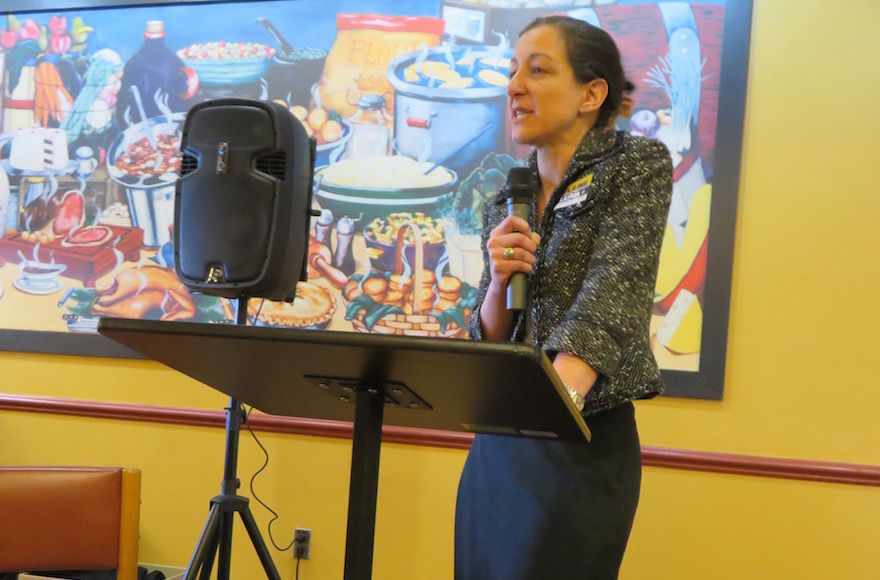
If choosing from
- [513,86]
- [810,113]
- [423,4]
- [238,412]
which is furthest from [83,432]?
[810,113]

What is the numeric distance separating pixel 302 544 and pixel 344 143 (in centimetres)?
134

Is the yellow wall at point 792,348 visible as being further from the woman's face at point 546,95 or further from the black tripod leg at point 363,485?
the black tripod leg at point 363,485

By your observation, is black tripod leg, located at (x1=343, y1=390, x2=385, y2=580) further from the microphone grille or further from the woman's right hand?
the microphone grille

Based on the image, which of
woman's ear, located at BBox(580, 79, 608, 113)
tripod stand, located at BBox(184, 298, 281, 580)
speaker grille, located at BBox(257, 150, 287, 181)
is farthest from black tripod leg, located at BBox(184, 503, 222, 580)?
woman's ear, located at BBox(580, 79, 608, 113)

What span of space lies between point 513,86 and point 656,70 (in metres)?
1.39

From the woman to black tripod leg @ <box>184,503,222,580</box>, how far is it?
1.06 metres

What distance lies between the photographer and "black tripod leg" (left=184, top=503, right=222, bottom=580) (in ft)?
6.97

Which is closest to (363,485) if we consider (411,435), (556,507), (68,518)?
(556,507)

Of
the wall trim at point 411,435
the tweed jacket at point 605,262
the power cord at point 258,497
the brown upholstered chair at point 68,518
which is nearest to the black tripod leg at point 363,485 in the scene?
the tweed jacket at point 605,262

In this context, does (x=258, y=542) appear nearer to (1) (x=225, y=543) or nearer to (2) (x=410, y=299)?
(1) (x=225, y=543)

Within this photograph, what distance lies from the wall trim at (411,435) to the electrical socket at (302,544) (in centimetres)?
32

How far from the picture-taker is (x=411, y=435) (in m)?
2.70

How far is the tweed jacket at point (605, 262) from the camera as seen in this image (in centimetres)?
109

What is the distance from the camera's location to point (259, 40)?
2.93m
